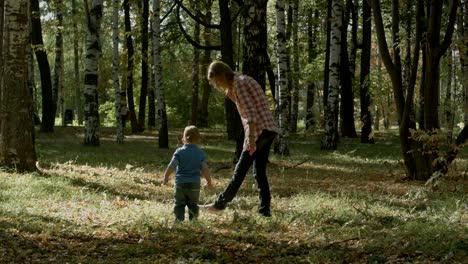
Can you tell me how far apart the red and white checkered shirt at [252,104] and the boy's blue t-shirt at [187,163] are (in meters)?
0.68

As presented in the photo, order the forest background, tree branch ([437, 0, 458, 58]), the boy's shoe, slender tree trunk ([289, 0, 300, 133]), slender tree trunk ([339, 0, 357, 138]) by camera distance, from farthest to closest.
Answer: slender tree trunk ([289, 0, 300, 133]), slender tree trunk ([339, 0, 357, 138]), tree branch ([437, 0, 458, 58]), the boy's shoe, the forest background

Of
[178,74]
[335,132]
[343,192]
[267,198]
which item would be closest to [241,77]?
[267,198]

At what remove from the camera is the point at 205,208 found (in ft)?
25.2

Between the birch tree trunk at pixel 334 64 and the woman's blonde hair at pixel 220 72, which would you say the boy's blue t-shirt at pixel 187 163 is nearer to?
the woman's blonde hair at pixel 220 72

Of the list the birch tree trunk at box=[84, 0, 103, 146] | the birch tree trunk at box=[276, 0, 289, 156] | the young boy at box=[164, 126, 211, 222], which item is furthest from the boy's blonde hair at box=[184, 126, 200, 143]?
the birch tree trunk at box=[84, 0, 103, 146]

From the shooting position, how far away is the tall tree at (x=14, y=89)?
35.7ft

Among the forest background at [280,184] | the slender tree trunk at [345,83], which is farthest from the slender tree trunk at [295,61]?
the forest background at [280,184]

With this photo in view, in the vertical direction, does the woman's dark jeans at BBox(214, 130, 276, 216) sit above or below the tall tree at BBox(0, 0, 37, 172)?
below

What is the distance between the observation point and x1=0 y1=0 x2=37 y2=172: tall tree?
35.7 feet

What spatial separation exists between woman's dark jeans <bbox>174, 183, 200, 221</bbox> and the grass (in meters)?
0.20

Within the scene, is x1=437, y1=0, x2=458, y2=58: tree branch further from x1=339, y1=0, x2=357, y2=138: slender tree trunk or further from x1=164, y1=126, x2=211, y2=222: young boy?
x1=339, y1=0, x2=357, y2=138: slender tree trunk

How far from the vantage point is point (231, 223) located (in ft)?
23.8

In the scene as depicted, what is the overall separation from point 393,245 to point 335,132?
1592 cm

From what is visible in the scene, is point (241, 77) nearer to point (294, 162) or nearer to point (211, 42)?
point (294, 162)
